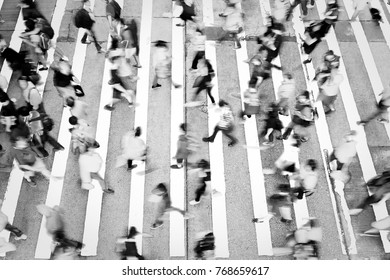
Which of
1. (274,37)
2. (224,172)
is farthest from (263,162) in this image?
(274,37)

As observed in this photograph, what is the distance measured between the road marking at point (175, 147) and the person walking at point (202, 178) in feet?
1.27

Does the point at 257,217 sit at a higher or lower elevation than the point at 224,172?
lower

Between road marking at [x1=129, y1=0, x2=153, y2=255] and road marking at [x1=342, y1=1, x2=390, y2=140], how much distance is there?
565 cm

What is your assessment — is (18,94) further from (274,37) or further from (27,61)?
(274,37)

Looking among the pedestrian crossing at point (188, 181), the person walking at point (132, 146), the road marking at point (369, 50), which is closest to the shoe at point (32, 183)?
the pedestrian crossing at point (188, 181)

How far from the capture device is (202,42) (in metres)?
9.94

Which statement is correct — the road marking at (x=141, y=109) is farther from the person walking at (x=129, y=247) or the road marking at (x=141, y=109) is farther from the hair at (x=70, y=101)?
the hair at (x=70, y=101)

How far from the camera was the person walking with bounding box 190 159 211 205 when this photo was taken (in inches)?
305

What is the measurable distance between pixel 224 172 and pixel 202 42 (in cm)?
328

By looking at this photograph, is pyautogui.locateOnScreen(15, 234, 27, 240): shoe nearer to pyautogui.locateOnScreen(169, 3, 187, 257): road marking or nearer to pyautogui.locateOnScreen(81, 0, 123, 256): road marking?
pyautogui.locateOnScreen(81, 0, 123, 256): road marking

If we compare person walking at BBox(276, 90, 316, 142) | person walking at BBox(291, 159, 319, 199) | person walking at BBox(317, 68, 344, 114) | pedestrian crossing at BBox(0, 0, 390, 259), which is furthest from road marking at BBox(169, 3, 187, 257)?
person walking at BBox(317, 68, 344, 114)

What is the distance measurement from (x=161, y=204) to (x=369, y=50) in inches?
311

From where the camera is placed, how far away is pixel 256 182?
29.7 ft
